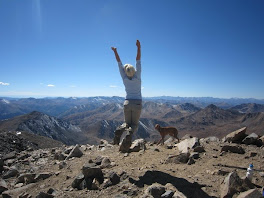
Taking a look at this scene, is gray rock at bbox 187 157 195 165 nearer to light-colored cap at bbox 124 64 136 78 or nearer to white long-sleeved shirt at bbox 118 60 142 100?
white long-sleeved shirt at bbox 118 60 142 100

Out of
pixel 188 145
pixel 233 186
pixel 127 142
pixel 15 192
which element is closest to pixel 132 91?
pixel 127 142

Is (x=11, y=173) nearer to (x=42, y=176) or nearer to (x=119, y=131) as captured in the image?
(x=42, y=176)

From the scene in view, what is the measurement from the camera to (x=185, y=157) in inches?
246

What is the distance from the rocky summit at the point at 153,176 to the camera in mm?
4336

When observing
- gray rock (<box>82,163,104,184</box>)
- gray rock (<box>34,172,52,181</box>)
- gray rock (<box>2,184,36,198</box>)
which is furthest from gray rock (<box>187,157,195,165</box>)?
gray rock (<box>2,184,36,198</box>)

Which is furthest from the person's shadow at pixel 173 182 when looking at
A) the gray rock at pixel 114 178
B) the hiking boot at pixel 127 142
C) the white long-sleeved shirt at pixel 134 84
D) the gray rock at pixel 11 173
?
the gray rock at pixel 11 173

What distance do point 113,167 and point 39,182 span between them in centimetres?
233

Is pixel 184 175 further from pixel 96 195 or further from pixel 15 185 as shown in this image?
pixel 15 185

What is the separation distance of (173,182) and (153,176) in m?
0.62

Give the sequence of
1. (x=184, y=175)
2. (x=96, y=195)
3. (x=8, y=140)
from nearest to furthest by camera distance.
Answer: (x=96, y=195), (x=184, y=175), (x=8, y=140)

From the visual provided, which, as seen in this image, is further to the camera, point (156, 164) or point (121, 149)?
point (121, 149)

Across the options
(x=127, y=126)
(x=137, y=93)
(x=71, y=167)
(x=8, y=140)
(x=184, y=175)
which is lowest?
(x=8, y=140)

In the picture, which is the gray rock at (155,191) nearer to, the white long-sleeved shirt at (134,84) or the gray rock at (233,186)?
the gray rock at (233,186)

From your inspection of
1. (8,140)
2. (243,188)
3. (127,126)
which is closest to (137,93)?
(127,126)
